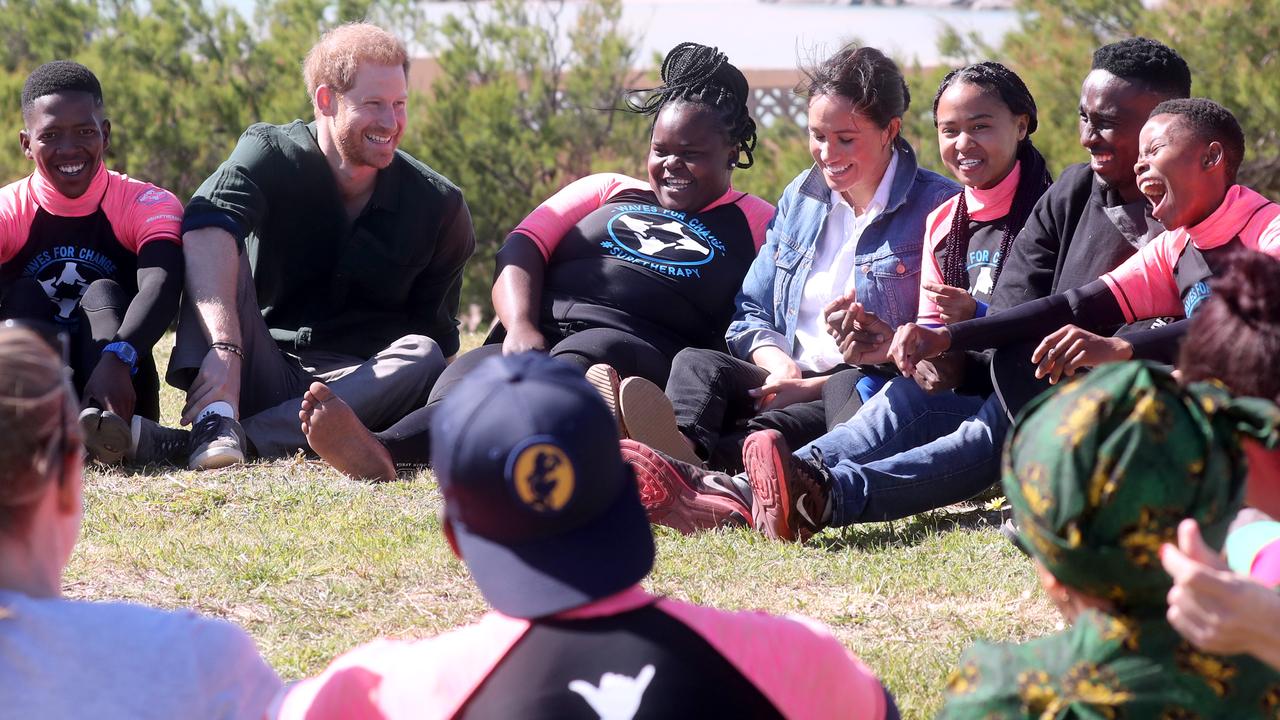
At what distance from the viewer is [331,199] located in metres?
6.08

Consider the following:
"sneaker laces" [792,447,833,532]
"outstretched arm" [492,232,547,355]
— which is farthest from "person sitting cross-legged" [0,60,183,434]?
"sneaker laces" [792,447,833,532]

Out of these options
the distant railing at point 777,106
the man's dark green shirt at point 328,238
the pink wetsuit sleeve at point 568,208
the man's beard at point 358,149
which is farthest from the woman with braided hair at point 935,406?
the distant railing at point 777,106

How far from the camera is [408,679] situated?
1722 mm

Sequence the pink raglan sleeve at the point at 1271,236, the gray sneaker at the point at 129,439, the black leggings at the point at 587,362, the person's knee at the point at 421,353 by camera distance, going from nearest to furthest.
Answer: the pink raglan sleeve at the point at 1271,236 < the gray sneaker at the point at 129,439 < the black leggings at the point at 587,362 < the person's knee at the point at 421,353

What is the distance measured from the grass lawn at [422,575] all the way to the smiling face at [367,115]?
5.63ft

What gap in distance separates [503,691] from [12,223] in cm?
469

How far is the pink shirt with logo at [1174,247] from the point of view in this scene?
4.07 meters

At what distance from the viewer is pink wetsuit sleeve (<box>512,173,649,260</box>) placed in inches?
230

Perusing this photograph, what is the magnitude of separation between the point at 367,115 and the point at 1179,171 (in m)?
3.30

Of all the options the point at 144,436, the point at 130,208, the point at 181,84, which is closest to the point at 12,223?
the point at 130,208

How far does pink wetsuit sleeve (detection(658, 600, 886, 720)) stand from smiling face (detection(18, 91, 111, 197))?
15.3 ft

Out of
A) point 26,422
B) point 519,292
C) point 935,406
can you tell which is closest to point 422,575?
point 935,406

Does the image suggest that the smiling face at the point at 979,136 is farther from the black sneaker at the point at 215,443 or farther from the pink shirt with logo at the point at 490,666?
the pink shirt with logo at the point at 490,666

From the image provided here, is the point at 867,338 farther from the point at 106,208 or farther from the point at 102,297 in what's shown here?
the point at 106,208
